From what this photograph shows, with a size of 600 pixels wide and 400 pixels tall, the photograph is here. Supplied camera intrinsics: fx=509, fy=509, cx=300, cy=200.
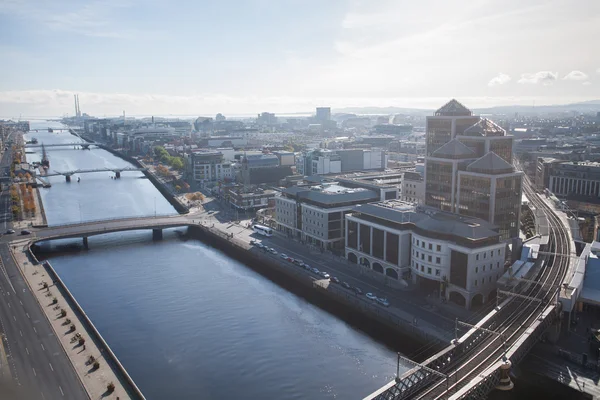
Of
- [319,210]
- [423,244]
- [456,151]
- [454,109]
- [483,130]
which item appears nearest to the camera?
[423,244]

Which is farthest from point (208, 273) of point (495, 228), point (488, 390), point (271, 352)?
point (488, 390)

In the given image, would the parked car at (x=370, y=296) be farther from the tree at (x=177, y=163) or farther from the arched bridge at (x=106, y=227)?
the tree at (x=177, y=163)

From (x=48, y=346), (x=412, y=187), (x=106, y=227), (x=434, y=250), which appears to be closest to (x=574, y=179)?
(x=412, y=187)

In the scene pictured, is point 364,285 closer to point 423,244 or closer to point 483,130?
point 423,244

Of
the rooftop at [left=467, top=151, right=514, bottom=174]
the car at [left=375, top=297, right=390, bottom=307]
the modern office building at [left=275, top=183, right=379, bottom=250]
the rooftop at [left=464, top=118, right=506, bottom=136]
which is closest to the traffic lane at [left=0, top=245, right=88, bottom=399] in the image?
the car at [left=375, top=297, right=390, bottom=307]

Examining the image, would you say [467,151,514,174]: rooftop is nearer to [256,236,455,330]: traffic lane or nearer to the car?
[256,236,455,330]: traffic lane

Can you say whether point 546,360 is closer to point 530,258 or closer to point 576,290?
point 576,290

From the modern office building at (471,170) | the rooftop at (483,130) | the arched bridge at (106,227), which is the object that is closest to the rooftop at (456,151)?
the modern office building at (471,170)
